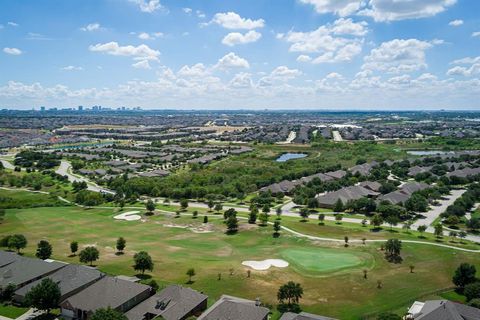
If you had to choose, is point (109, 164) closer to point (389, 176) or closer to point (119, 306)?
point (389, 176)

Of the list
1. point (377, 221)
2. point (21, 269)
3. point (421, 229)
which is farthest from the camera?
point (377, 221)

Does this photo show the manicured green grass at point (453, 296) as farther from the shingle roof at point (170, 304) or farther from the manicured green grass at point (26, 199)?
the manicured green grass at point (26, 199)

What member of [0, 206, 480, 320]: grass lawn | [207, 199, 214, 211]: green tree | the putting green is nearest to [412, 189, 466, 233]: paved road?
[0, 206, 480, 320]: grass lawn

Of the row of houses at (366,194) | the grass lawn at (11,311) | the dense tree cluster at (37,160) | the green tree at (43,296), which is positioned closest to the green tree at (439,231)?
the row of houses at (366,194)

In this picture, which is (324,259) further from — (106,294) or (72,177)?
(72,177)

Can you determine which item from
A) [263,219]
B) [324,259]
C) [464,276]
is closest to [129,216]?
[263,219]
